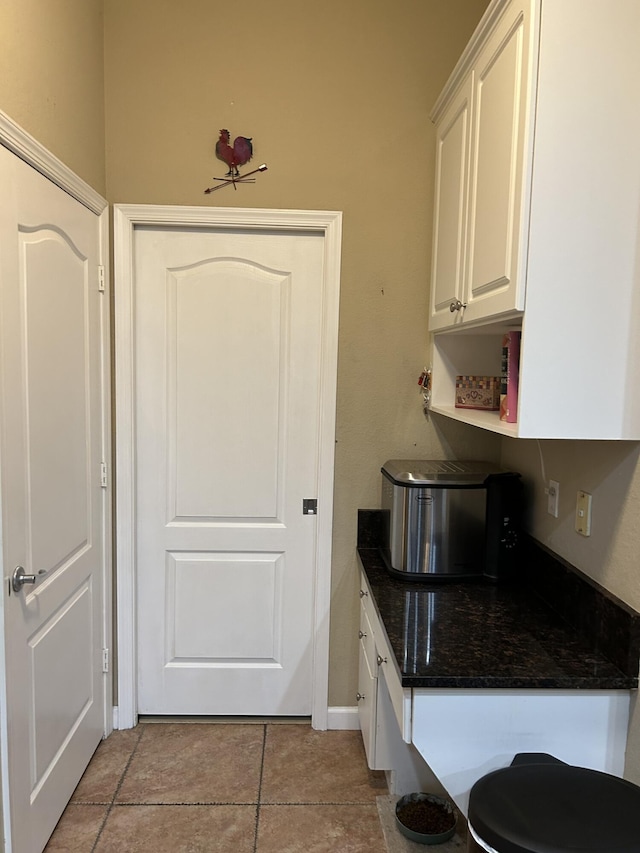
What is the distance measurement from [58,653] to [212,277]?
1.46 metres

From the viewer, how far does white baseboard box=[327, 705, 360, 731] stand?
252 cm

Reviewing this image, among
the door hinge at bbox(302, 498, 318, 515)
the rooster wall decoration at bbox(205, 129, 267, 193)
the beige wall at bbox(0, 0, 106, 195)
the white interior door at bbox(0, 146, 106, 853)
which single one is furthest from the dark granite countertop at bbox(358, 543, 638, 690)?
the beige wall at bbox(0, 0, 106, 195)

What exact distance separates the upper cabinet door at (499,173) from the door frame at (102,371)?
1.24m

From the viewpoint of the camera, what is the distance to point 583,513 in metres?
1.70

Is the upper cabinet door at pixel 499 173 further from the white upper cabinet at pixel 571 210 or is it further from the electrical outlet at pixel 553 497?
the electrical outlet at pixel 553 497

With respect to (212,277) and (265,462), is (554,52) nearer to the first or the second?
(212,277)

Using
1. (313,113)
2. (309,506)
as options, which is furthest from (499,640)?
(313,113)

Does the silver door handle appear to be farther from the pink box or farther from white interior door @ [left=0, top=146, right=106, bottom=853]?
the pink box

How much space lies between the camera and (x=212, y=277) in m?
2.40

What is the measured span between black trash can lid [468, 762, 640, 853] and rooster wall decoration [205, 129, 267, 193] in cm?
210

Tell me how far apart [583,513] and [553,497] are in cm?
22

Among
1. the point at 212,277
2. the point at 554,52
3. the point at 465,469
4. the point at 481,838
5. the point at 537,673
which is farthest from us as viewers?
the point at 212,277

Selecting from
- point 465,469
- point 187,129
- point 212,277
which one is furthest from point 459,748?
point 187,129

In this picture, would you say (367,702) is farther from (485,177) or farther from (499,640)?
(485,177)
